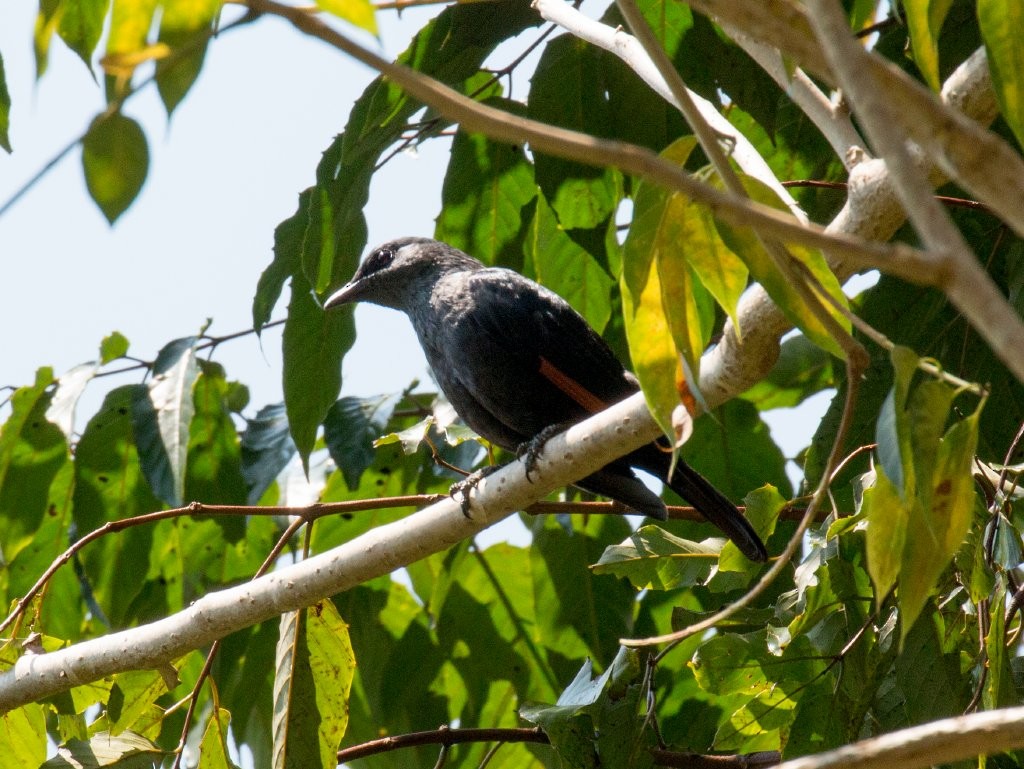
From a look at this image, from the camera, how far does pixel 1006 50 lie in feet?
5.46

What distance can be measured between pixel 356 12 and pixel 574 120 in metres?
2.43

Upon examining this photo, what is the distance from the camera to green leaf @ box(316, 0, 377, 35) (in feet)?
4.31

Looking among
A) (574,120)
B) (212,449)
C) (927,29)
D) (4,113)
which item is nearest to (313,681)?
(212,449)

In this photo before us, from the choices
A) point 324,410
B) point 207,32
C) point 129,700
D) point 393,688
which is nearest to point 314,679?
point 129,700

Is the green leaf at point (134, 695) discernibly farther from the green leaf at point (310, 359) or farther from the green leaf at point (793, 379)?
the green leaf at point (793, 379)

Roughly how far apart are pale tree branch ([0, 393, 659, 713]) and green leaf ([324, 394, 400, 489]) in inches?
43.3

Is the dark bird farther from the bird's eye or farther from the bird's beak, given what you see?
the bird's eye

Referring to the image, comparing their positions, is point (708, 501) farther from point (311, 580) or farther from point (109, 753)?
point (109, 753)

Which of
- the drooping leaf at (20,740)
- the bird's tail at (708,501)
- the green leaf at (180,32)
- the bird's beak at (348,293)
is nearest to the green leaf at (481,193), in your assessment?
the bird's beak at (348,293)

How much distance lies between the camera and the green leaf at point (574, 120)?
144 inches

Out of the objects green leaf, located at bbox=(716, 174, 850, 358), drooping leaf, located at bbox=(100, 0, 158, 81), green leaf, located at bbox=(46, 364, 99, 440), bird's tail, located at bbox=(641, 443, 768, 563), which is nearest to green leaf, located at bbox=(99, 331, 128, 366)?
green leaf, located at bbox=(46, 364, 99, 440)

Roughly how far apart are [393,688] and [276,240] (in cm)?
182

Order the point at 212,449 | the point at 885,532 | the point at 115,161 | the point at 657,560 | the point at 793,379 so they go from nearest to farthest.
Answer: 1. the point at 115,161
2. the point at 885,532
3. the point at 657,560
4. the point at 212,449
5. the point at 793,379

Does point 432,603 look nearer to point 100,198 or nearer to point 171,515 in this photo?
point 171,515
